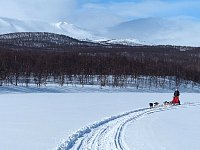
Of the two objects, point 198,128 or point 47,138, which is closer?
point 47,138

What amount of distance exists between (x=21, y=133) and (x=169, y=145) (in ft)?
18.6

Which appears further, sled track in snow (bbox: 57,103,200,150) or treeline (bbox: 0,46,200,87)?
treeline (bbox: 0,46,200,87)

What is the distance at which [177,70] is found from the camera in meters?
132

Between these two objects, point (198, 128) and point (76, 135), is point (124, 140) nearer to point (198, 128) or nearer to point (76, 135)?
point (76, 135)

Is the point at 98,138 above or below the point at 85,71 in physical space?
below

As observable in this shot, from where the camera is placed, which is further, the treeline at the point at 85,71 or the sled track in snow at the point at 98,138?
the treeline at the point at 85,71

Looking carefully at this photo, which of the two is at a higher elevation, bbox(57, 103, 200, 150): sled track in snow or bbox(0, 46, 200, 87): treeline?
bbox(0, 46, 200, 87): treeline

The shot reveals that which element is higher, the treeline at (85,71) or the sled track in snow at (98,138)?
the treeline at (85,71)

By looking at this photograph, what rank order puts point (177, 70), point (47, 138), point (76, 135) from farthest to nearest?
point (177, 70) < point (76, 135) < point (47, 138)

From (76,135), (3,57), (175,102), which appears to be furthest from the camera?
(3,57)

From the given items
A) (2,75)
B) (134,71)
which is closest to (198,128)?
(2,75)

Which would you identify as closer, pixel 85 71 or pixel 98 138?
pixel 98 138

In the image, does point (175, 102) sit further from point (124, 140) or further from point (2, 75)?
point (2, 75)

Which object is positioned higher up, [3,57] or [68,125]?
[3,57]
